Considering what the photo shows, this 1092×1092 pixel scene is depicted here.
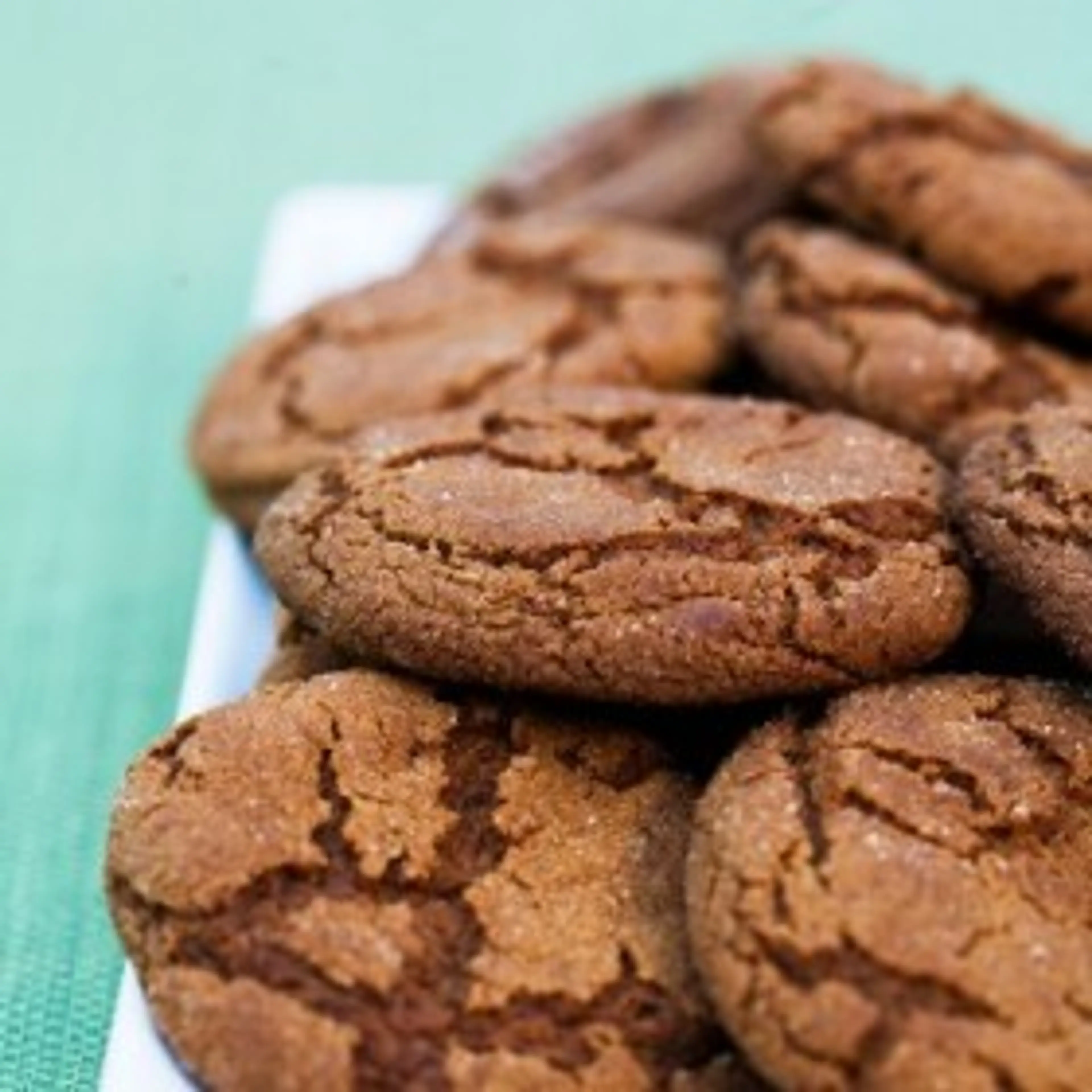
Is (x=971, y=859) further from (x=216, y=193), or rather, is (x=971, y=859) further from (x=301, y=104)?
(x=301, y=104)

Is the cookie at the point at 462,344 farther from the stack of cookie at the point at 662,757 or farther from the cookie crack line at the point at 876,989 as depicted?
the cookie crack line at the point at 876,989

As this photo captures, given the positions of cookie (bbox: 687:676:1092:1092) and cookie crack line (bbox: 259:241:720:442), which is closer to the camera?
cookie (bbox: 687:676:1092:1092)

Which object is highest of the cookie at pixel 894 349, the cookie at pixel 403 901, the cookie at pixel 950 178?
the cookie at pixel 950 178

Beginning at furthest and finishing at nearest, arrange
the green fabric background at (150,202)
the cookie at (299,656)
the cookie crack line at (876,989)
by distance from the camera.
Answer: the green fabric background at (150,202) → the cookie at (299,656) → the cookie crack line at (876,989)

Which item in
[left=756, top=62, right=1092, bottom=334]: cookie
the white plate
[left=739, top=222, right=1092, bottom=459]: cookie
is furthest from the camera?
[left=756, top=62, right=1092, bottom=334]: cookie

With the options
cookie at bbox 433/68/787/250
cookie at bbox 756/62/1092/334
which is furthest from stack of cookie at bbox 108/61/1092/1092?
cookie at bbox 433/68/787/250

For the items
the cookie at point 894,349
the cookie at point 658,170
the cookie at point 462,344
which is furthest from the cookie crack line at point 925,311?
the cookie at point 658,170

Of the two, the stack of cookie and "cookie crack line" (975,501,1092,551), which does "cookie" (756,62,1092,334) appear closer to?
the stack of cookie
